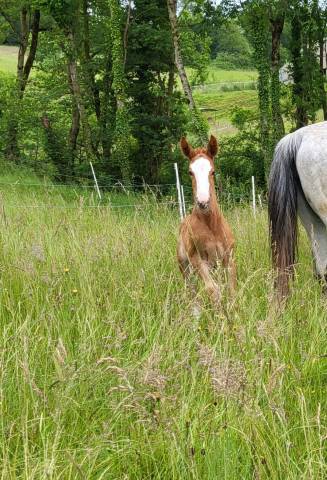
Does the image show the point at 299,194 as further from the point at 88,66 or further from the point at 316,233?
the point at 88,66

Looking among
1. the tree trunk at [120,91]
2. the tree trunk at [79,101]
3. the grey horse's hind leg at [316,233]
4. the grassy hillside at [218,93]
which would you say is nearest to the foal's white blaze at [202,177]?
the grey horse's hind leg at [316,233]

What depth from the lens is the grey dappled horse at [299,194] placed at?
500 cm

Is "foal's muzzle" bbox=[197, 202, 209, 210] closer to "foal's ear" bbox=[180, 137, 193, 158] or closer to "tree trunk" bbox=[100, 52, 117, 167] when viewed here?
"foal's ear" bbox=[180, 137, 193, 158]

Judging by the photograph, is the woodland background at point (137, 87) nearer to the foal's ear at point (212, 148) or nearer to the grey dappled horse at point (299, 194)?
the grey dappled horse at point (299, 194)

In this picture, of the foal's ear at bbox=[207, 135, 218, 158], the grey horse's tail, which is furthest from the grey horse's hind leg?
the foal's ear at bbox=[207, 135, 218, 158]

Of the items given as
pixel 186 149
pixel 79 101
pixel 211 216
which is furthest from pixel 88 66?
pixel 211 216

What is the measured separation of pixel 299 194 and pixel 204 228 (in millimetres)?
1025

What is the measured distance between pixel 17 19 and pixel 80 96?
7281 millimetres

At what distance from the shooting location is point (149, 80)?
20.4 m

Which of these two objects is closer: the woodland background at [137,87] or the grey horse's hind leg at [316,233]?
the grey horse's hind leg at [316,233]

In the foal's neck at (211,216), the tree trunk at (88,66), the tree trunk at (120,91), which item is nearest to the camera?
the foal's neck at (211,216)

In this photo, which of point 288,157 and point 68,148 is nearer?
point 288,157

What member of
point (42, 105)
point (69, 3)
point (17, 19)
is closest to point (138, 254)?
point (69, 3)

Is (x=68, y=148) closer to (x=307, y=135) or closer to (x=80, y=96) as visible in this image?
(x=80, y=96)
